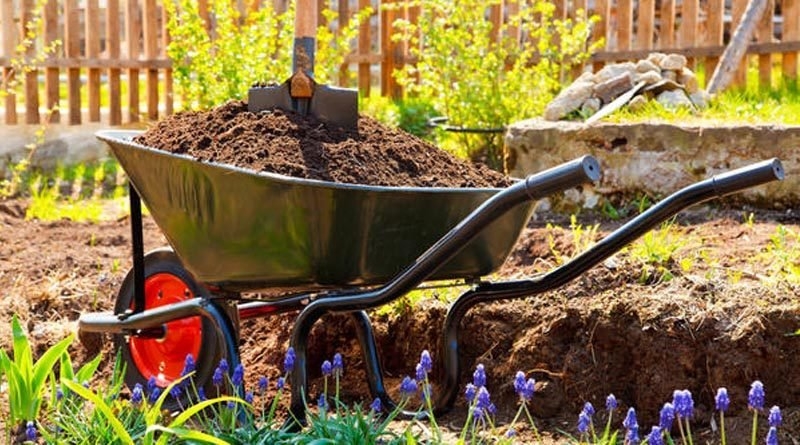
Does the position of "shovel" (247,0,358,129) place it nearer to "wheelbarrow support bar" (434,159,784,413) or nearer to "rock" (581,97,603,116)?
"wheelbarrow support bar" (434,159,784,413)

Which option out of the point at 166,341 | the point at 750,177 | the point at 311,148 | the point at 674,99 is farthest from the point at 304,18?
the point at 674,99

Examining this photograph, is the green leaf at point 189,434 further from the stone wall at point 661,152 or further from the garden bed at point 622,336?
the stone wall at point 661,152

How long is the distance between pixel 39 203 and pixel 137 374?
141 inches

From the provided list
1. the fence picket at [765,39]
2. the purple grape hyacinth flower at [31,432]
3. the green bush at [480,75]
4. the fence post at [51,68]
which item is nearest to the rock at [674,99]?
the green bush at [480,75]

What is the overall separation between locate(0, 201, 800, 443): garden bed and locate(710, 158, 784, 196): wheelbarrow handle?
90cm

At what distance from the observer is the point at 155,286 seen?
12.4 feet

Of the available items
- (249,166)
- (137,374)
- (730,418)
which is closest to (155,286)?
(137,374)

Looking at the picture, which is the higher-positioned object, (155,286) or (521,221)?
(521,221)

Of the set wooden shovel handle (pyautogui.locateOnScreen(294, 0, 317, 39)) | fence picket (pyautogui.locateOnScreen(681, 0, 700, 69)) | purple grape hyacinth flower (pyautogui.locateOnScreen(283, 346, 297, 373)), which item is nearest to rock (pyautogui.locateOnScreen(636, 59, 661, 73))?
fence picket (pyautogui.locateOnScreen(681, 0, 700, 69))

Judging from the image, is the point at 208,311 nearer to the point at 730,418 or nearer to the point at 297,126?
the point at 297,126

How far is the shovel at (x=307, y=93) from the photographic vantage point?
331cm

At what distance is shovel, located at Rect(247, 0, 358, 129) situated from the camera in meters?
3.31

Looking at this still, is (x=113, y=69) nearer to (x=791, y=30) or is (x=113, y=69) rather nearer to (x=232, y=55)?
(x=232, y=55)

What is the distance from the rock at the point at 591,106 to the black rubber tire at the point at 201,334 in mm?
3010
